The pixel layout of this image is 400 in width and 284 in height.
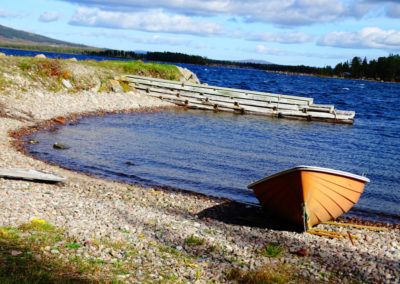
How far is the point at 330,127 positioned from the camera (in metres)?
34.1

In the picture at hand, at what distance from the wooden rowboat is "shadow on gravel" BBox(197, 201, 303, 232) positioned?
1.12 ft

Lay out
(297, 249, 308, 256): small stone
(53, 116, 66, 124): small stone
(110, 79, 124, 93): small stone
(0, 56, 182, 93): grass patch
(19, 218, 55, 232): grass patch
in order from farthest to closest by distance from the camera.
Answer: (110, 79, 124, 93): small stone
(0, 56, 182, 93): grass patch
(53, 116, 66, 124): small stone
(297, 249, 308, 256): small stone
(19, 218, 55, 232): grass patch

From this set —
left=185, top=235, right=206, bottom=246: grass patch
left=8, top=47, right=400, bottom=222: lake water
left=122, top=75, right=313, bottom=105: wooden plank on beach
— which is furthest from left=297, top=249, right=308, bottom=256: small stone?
left=122, top=75, right=313, bottom=105: wooden plank on beach

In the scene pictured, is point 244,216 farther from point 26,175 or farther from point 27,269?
point 27,269

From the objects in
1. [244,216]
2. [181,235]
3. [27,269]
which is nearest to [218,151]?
[244,216]

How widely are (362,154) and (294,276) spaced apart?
17984mm

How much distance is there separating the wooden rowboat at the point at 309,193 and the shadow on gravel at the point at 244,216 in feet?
1.12

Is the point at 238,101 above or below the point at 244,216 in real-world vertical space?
above

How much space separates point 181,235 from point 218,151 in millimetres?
11937

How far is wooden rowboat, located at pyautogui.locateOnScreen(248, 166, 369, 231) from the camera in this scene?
34.7 feet

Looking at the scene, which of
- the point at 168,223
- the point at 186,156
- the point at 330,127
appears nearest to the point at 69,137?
the point at 186,156

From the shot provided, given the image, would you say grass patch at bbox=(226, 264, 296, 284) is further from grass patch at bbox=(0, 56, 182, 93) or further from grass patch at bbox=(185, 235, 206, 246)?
grass patch at bbox=(0, 56, 182, 93)

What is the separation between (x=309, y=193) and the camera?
35.1ft

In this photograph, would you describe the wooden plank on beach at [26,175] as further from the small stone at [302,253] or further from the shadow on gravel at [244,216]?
the small stone at [302,253]
